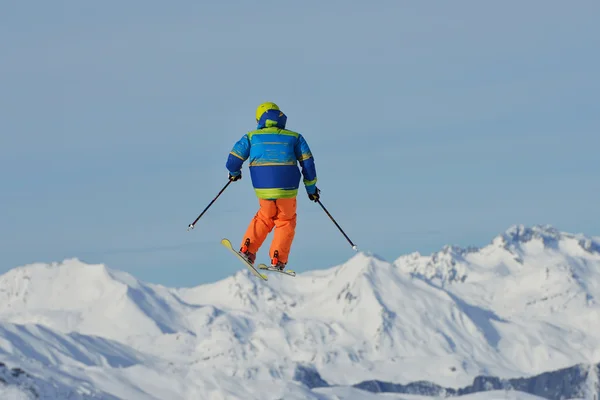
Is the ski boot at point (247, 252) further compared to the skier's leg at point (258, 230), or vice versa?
the skier's leg at point (258, 230)

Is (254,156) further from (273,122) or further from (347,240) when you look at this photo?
(347,240)

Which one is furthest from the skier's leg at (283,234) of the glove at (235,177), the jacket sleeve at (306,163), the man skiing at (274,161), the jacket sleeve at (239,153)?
the jacket sleeve at (239,153)

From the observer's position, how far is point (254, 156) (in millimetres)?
29297

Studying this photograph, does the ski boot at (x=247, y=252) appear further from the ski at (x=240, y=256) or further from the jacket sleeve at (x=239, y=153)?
the jacket sleeve at (x=239, y=153)

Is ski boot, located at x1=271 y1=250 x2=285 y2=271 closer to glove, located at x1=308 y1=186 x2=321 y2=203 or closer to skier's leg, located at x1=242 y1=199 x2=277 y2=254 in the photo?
skier's leg, located at x1=242 y1=199 x2=277 y2=254

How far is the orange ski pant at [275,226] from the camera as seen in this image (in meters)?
30.8

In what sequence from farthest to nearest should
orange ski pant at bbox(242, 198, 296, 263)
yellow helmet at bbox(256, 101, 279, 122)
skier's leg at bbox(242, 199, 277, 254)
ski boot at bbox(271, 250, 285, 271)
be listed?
skier's leg at bbox(242, 199, 277, 254) < ski boot at bbox(271, 250, 285, 271) < orange ski pant at bbox(242, 198, 296, 263) < yellow helmet at bbox(256, 101, 279, 122)

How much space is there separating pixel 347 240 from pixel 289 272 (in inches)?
91.5

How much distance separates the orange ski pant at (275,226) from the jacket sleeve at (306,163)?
0.58 metres

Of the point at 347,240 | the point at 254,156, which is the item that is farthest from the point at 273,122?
the point at 347,240

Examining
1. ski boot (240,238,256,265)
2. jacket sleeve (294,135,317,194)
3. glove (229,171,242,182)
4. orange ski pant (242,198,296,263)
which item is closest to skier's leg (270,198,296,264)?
orange ski pant (242,198,296,263)

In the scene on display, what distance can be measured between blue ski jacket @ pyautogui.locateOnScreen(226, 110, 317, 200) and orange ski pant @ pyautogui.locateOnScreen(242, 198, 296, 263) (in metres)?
0.93

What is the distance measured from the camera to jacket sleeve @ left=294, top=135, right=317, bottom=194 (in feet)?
96.1

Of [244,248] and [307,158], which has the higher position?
[307,158]
